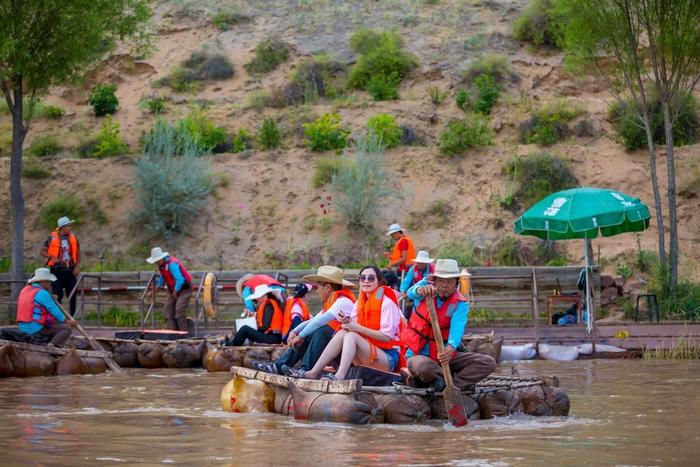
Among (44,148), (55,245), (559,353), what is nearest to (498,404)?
(559,353)

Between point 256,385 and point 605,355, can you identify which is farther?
point 605,355

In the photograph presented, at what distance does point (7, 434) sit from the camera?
462 inches

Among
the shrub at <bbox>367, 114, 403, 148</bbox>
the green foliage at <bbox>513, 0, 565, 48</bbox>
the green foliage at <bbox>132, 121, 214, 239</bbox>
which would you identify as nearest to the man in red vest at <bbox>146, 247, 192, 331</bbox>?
the green foliage at <bbox>132, 121, 214, 239</bbox>

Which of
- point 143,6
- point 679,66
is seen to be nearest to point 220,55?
point 143,6

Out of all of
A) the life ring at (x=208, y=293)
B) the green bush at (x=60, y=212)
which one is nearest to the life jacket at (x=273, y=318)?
the life ring at (x=208, y=293)

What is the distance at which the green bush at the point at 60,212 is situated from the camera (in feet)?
106

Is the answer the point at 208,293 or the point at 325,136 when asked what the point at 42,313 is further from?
the point at 325,136

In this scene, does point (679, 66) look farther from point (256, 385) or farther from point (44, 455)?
point (44, 455)

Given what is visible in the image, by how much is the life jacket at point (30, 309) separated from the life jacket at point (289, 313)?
148 inches

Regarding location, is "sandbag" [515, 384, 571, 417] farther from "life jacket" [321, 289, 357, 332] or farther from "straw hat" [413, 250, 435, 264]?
"straw hat" [413, 250, 435, 264]

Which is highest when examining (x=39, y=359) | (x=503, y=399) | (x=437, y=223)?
(x=503, y=399)

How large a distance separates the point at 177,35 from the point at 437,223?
15.8m

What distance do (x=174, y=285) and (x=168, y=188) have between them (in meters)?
9.26

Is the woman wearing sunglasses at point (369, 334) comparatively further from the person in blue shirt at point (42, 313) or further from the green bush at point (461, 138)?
the green bush at point (461, 138)
